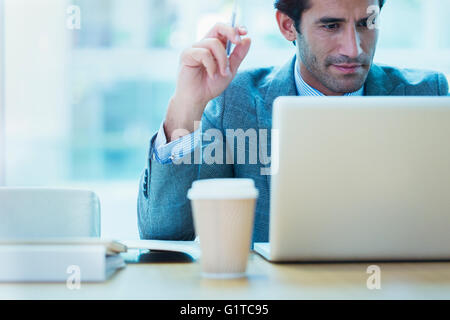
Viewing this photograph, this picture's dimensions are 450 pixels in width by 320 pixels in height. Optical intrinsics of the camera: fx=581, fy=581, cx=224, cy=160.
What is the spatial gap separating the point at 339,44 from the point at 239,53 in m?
0.49

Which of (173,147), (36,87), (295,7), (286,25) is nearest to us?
(173,147)

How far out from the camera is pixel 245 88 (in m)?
1.74

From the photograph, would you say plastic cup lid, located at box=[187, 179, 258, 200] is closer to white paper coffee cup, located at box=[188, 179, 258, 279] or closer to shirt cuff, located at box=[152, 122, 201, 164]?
white paper coffee cup, located at box=[188, 179, 258, 279]

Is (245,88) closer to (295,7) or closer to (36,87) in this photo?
(295,7)

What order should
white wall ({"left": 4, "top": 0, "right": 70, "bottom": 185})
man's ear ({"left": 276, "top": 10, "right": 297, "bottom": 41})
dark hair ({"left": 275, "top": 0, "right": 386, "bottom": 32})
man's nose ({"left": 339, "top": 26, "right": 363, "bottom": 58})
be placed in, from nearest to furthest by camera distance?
man's nose ({"left": 339, "top": 26, "right": 363, "bottom": 58}) → dark hair ({"left": 275, "top": 0, "right": 386, "bottom": 32}) → man's ear ({"left": 276, "top": 10, "right": 297, "bottom": 41}) → white wall ({"left": 4, "top": 0, "right": 70, "bottom": 185})

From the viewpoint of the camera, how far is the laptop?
2.92 ft

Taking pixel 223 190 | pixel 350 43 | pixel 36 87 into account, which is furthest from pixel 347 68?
pixel 36 87

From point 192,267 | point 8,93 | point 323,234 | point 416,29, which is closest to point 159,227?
point 192,267

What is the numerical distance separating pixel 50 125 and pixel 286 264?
9.86 feet

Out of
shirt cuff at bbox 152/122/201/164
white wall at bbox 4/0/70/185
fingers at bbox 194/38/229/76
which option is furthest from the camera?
white wall at bbox 4/0/70/185

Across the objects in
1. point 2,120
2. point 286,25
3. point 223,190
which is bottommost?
point 223,190

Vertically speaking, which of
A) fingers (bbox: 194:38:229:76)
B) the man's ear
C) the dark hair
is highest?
the dark hair

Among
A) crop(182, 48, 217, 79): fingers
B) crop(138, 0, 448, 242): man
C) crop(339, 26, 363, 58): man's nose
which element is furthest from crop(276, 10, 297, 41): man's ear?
crop(182, 48, 217, 79): fingers

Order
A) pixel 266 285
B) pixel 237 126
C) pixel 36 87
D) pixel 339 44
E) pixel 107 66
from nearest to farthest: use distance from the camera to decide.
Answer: pixel 266 285 < pixel 237 126 < pixel 339 44 < pixel 36 87 < pixel 107 66
